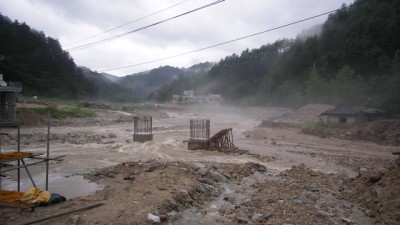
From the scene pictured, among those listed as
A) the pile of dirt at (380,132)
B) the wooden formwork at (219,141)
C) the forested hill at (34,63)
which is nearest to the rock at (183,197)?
the wooden formwork at (219,141)

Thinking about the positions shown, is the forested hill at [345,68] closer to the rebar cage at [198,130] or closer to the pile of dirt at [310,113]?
the pile of dirt at [310,113]

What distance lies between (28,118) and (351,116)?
125ft

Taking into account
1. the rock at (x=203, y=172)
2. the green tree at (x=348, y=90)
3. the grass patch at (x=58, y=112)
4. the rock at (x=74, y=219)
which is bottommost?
the rock at (x=74, y=219)

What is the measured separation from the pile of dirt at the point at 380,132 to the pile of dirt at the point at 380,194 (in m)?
18.9

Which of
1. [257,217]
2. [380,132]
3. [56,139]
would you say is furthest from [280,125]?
[257,217]

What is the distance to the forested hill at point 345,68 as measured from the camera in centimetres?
5356

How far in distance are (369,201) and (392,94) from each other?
37039mm

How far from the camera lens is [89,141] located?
1141 inches

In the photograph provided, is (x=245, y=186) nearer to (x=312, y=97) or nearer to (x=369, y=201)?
(x=369, y=201)

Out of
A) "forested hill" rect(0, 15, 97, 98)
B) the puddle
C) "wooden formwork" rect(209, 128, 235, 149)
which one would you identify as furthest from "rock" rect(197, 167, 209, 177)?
"forested hill" rect(0, 15, 97, 98)

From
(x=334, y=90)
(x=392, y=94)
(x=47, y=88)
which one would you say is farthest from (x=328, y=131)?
(x=47, y=88)

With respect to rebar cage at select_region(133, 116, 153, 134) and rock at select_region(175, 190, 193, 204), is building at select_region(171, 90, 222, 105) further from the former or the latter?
rock at select_region(175, 190, 193, 204)

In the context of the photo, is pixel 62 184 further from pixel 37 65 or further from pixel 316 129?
pixel 37 65

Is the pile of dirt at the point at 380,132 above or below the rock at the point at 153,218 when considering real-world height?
above
